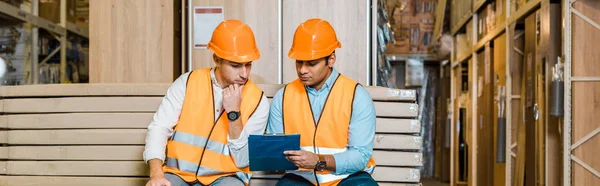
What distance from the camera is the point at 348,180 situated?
3.61 meters

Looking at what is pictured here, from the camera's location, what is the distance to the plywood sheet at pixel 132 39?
5.23 metres

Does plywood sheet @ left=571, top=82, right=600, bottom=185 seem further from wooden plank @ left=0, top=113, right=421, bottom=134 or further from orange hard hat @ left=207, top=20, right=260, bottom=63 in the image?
orange hard hat @ left=207, top=20, right=260, bottom=63

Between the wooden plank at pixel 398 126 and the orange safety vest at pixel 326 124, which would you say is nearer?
the orange safety vest at pixel 326 124

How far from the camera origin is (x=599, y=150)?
18.6ft

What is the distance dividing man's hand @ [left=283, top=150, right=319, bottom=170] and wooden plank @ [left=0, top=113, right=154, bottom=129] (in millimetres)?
1463

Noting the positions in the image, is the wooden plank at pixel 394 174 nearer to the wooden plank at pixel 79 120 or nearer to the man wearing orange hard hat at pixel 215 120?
the man wearing orange hard hat at pixel 215 120

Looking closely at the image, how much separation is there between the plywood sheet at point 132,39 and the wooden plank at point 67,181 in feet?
3.48

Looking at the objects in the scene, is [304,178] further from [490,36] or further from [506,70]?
[490,36]

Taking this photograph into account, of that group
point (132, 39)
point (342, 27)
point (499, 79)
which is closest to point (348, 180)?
point (342, 27)

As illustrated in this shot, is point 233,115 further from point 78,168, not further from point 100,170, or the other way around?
point 78,168

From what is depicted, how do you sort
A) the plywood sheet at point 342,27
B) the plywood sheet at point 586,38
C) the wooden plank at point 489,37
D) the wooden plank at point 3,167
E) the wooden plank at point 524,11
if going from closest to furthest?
the wooden plank at point 3,167 < the plywood sheet at point 342,27 < the plywood sheet at point 586,38 < the wooden plank at point 524,11 < the wooden plank at point 489,37

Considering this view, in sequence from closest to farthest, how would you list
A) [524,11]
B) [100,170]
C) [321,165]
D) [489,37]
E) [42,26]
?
[321,165] < [100,170] < [524,11] < [42,26] < [489,37]

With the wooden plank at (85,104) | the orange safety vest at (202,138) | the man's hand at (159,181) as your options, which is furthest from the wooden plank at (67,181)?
the man's hand at (159,181)

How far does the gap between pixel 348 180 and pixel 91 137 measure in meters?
1.89
